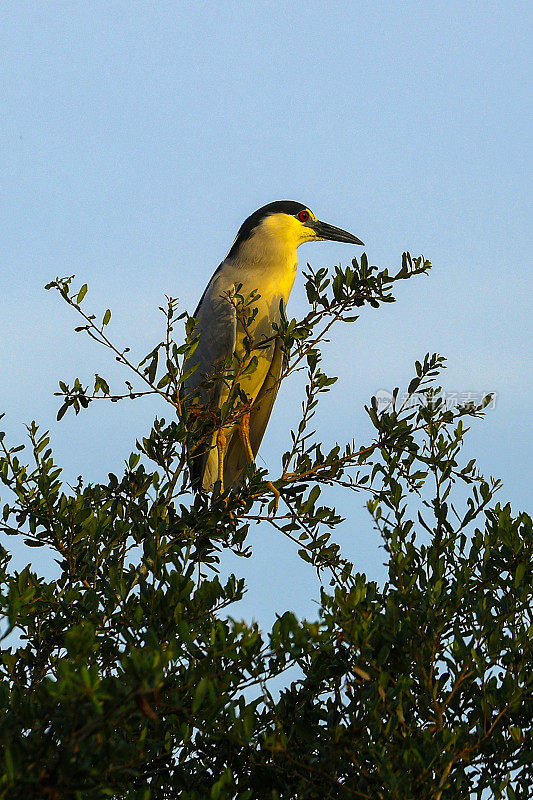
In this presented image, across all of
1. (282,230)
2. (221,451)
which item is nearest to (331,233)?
(282,230)

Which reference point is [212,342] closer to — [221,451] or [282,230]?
[221,451]

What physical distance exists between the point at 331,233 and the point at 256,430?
143cm

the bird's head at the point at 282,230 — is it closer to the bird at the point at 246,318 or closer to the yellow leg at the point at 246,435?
the bird at the point at 246,318

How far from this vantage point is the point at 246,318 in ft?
14.3

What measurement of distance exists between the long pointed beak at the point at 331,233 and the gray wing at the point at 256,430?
1.14 metres

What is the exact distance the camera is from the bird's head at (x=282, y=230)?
5230 millimetres

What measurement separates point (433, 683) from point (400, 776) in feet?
1.32

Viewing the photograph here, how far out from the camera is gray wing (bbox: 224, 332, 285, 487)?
4797 mm

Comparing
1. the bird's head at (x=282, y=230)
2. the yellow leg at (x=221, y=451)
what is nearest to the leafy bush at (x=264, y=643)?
the yellow leg at (x=221, y=451)

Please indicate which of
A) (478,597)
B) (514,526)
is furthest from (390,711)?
(514,526)

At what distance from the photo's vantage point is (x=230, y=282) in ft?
16.5

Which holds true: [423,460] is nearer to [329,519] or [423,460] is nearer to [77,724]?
[329,519]

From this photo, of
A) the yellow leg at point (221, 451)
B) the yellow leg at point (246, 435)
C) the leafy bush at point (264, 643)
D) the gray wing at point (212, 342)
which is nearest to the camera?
the leafy bush at point (264, 643)

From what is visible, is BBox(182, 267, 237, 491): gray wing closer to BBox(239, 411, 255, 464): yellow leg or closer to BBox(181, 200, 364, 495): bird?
BBox(181, 200, 364, 495): bird
